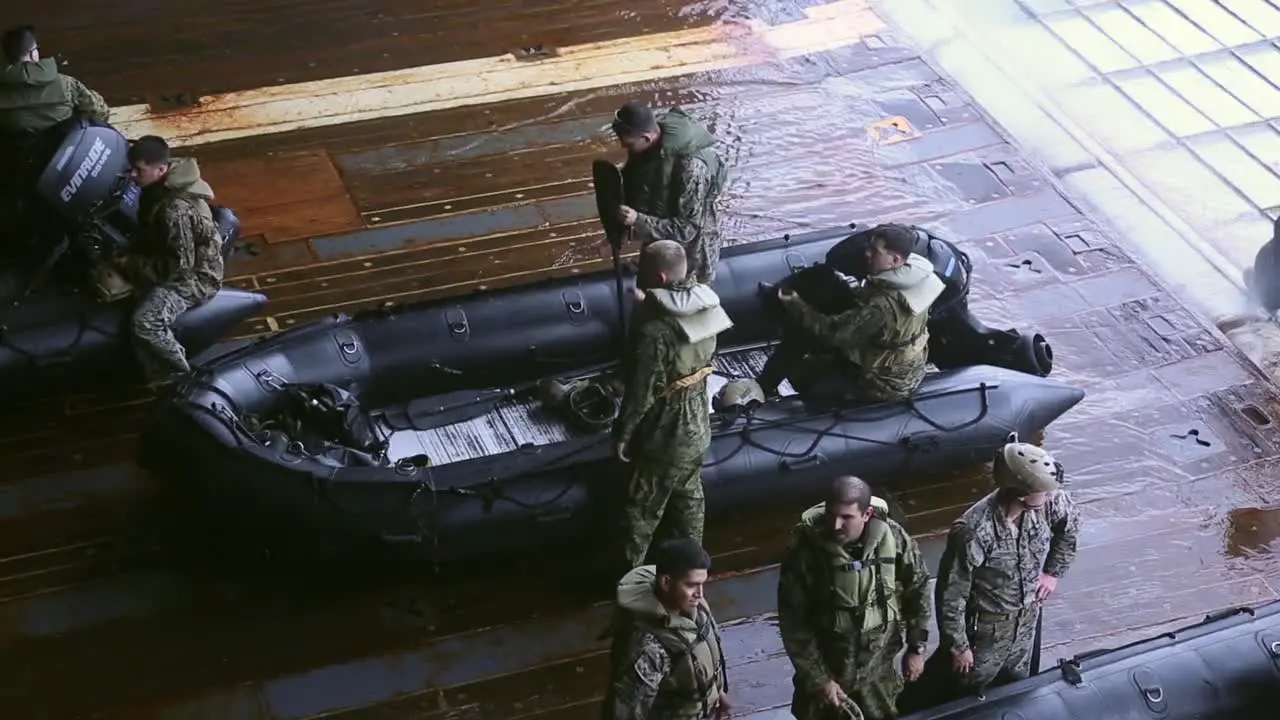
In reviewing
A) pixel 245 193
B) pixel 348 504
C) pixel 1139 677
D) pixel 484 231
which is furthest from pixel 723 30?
pixel 1139 677

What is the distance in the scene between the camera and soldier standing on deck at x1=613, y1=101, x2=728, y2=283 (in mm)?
4934

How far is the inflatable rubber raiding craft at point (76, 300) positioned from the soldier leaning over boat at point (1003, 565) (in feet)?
9.64

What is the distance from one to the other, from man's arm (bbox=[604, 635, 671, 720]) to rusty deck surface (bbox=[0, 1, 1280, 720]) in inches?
37.7

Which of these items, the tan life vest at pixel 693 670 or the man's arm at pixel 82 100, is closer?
the tan life vest at pixel 693 670

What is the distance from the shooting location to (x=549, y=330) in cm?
536

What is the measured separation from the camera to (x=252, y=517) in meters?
4.58

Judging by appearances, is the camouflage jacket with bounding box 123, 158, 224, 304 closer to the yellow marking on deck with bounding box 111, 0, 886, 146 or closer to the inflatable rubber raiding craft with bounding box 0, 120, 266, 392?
the inflatable rubber raiding craft with bounding box 0, 120, 266, 392

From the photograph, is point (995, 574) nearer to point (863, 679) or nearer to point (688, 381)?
point (863, 679)

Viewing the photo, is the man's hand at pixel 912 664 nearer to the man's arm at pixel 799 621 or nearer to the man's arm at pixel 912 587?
the man's arm at pixel 912 587

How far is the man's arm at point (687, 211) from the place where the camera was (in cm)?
495

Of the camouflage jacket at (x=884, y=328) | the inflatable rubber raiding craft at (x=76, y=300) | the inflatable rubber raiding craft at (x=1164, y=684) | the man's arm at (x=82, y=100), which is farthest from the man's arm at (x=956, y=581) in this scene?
the man's arm at (x=82, y=100)

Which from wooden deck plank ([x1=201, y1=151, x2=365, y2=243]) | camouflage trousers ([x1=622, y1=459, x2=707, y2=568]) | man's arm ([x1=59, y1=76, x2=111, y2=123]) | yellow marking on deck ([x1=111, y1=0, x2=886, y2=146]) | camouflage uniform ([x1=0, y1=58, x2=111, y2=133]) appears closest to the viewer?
camouflage trousers ([x1=622, y1=459, x2=707, y2=568])

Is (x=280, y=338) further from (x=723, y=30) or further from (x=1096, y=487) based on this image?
(x=723, y=30)

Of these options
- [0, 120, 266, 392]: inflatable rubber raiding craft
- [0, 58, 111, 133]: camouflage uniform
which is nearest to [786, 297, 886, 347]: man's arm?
[0, 120, 266, 392]: inflatable rubber raiding craft
